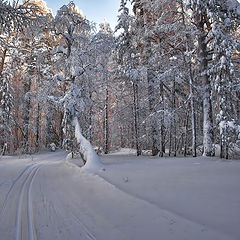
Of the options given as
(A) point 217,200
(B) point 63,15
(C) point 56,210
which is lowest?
(C) point 56,210

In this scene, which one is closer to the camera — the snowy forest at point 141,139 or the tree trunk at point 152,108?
the snowy forest at point 141,139

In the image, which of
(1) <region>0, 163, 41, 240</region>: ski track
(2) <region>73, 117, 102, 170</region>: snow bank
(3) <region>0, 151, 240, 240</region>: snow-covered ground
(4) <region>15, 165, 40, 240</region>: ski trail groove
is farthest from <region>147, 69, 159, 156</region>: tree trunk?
(4) <region>15, 165, 40, 240</region>: ski trail groove

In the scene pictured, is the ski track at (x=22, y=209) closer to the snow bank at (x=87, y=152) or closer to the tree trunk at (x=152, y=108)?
the snow bank at (x=87, y=152)

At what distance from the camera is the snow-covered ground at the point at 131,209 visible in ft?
11.7

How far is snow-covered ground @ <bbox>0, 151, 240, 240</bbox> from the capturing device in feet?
11.7

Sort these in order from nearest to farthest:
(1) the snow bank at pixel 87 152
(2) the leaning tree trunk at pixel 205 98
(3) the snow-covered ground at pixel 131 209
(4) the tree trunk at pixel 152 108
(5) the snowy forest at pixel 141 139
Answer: (3) the snow-covered ground at pixel 131 209 → (5) the snowy forest at pixel 141 139 → (1) the snow bank at pixel 87 152 → (2) the leaning tree trunk at pixel 205 98 → (4) the tree trunk at pixel 152 108

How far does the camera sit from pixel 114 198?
5.61m

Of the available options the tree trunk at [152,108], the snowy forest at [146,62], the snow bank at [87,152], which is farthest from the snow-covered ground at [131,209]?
the tree trunk at [152,108]

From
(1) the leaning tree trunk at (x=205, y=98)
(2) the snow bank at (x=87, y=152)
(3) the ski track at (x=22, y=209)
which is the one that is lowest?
(3) the ski track at (x=22, y=209)

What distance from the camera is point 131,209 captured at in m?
4.70

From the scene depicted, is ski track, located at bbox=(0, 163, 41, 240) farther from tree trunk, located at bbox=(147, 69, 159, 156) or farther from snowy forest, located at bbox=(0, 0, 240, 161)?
tree trunk, located at bbox=(147, 69, 159, 156)

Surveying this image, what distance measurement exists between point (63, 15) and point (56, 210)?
43.5ft

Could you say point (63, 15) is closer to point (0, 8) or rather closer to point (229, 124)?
point (0, 8)

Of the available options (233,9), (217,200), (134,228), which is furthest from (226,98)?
(134,228)
